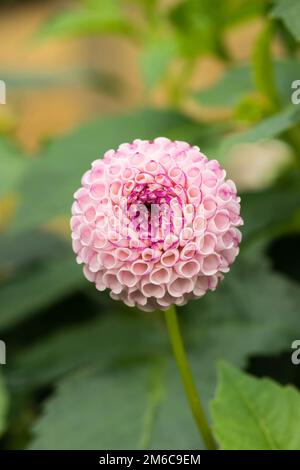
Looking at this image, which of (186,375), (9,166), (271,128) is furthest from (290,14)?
(9,166)

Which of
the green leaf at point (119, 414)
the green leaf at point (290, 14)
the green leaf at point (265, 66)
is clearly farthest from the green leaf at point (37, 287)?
the green leaf at point (290, 14)

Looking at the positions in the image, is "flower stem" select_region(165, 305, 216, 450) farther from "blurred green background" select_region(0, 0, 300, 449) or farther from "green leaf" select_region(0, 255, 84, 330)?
"green leaf" select_region(0, 255, 84, 330)

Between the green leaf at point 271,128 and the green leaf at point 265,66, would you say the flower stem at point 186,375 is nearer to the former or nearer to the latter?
the green leaf at point 271,128

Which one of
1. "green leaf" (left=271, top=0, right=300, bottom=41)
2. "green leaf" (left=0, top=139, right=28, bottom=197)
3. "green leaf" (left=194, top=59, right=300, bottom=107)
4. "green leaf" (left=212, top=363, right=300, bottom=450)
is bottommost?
"green leaf" (left=212, top=363, right=300, bottom=450)

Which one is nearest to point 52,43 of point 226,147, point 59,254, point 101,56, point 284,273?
point 101,56

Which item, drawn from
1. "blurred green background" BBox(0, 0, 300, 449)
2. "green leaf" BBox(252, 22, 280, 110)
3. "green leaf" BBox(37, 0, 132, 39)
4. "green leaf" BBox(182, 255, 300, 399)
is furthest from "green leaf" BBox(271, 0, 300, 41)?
"green leaf" BBox(37, 0, 132, 39)
